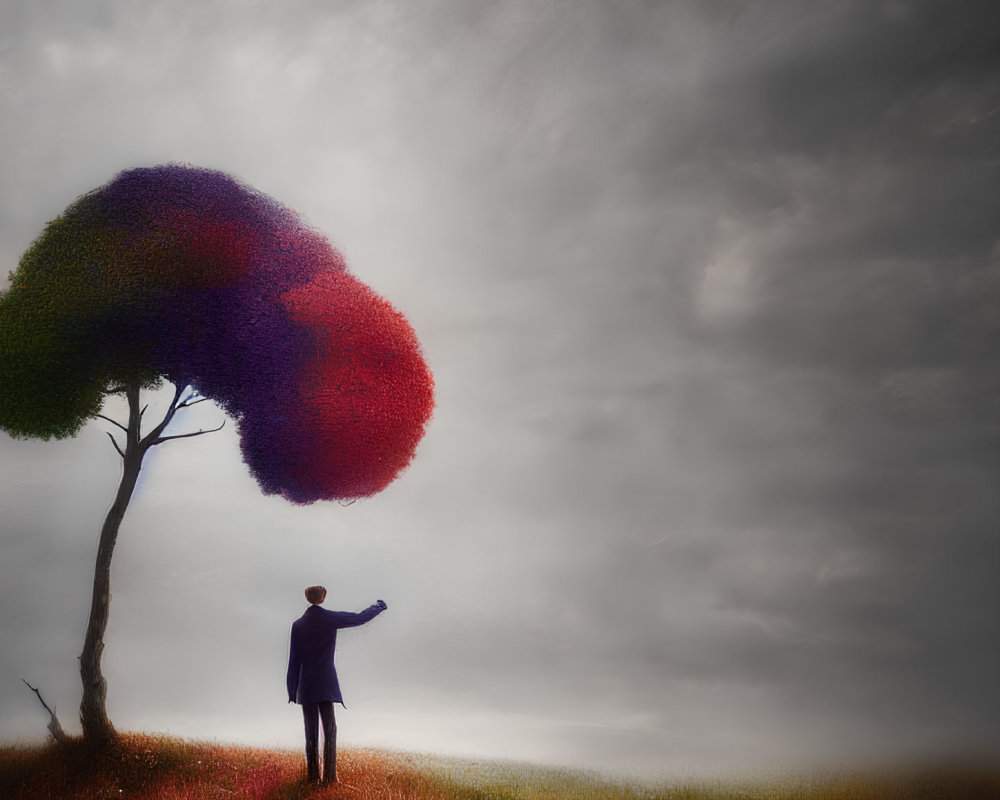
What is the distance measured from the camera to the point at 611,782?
31.0 feet

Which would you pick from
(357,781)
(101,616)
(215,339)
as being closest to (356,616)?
(357,781)

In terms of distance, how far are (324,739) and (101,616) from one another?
388 centimetres

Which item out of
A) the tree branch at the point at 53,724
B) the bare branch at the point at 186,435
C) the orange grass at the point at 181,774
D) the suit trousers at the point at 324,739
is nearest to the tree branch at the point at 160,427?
the bare branch at the point at 186,435

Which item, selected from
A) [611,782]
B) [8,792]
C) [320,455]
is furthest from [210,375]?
[611,782]

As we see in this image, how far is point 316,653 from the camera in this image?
808 centimetres

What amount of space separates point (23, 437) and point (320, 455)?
472 cm

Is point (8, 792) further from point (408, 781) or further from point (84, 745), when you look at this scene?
point (408, 781)

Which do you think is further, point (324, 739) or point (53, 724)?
point (53, 724)

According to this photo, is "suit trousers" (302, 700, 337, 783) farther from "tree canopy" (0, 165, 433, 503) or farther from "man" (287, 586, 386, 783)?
"tree canopy" (0, 165, 433, 503)

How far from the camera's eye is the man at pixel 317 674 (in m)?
7.99

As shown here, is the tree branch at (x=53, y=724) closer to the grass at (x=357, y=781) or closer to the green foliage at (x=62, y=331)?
the grass at (x=357, y=781)

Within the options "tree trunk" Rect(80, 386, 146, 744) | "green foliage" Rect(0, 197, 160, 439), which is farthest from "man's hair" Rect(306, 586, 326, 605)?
"green foliage" Rect(0, 197, 160, 439)

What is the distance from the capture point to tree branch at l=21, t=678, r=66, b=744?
9.36 meters

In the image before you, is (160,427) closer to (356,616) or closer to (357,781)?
(356,616)
